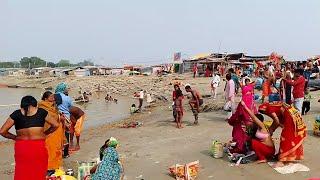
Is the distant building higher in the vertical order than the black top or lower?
lower

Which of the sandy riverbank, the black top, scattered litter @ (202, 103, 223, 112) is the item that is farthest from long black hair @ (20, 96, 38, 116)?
scattered litter @ (202, 103, 223, 112)

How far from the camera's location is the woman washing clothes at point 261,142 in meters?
7.58

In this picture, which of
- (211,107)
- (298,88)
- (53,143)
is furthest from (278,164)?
(211,107)

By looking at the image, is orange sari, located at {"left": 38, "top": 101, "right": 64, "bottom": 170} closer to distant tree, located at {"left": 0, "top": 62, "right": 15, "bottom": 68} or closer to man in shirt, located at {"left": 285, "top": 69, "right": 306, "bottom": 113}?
man in shirt, located at {"left": 285, "top": 69, "right": 306, "bottom": 113}

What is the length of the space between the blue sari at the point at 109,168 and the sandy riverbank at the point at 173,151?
164 centimetres

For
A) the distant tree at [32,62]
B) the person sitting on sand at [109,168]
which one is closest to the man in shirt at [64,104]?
the person sitting on sand at [109,168]

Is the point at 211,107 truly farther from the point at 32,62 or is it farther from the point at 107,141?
the point at 32,62

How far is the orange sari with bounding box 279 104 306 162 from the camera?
7.49 metres

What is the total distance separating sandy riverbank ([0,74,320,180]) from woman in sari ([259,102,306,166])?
32 centimetres

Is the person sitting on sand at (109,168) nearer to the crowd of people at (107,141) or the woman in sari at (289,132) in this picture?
the crowd of people at (107,141)

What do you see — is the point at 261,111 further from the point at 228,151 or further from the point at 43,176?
the point at 43,176

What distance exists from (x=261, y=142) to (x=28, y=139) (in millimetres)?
3948

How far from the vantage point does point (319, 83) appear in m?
20.8

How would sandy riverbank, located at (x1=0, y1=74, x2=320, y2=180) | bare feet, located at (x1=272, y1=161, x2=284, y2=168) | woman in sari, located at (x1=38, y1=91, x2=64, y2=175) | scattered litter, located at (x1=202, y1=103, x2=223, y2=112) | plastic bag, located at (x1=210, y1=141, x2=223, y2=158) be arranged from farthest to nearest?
scattered litter, located at (x1=202, y1=103, x2=223, y2=112) < plastic bag, located at (x1=210, y1=141, x2=223, y2=158) < sandy riverbank, located at (x1=0, y1=74, x2=320, y2=180) < bare feet, located at (x1=272, y1=161, x2=284, y2=168) < woman in sari, located at (x1=38, y1=91, x2=64, y2=175)
